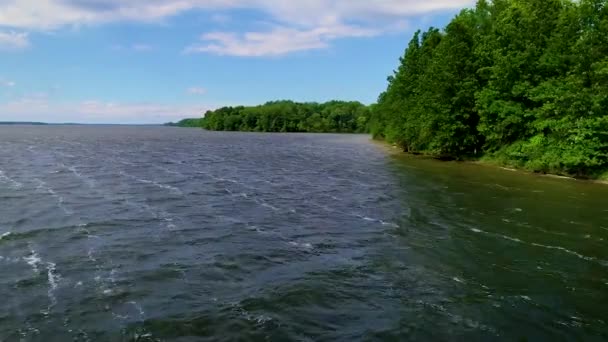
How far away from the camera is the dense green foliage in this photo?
118ft

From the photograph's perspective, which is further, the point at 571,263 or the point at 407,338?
the point at 571,263

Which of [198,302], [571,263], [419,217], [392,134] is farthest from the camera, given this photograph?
[392,134]

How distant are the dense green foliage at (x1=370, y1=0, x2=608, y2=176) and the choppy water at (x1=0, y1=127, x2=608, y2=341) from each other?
8.12 metres

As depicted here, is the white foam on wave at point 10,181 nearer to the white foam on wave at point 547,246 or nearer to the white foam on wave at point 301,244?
the white foam on wave at point 301,244

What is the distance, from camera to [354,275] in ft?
48.9

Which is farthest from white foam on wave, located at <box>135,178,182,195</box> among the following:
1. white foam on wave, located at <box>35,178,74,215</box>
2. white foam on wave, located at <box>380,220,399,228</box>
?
white foam on wave, located at <box>380,220,399,228</box>

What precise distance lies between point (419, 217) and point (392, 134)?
4851cm

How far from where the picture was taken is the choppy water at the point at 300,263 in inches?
448

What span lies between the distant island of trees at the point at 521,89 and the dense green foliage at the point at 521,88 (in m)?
0.09

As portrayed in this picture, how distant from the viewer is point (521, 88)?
135 feet

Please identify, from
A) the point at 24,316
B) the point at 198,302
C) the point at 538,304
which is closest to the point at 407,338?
the point at 538,304

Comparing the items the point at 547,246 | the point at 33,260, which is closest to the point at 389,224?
the point at 547,246

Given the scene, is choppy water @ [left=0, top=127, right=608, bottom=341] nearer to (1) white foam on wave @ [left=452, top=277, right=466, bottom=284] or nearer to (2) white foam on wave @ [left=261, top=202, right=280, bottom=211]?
(1) white foam on wave @ [left=452, top=277, right=466, bottom=284]

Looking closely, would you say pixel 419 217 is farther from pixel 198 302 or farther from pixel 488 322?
pixel 198 302
